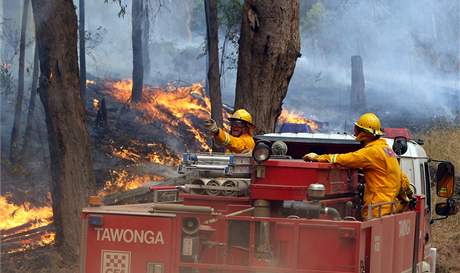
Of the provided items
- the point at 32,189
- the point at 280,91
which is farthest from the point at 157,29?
the point at 280,91

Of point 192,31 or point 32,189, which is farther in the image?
point 192,31

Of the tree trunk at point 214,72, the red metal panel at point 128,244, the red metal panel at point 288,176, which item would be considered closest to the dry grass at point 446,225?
the tree trunk at point 214,72

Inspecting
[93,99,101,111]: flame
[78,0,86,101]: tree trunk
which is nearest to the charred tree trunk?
[93,99,101,111]: flame

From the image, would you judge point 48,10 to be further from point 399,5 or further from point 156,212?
point 399,5

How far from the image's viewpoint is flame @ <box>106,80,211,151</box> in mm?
26359

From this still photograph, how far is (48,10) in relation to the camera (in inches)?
508

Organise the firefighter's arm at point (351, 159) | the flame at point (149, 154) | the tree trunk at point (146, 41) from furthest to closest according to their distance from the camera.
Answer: the tree trunk at point (146, 41) < the flame at point (149, 154) < the firefighter's arm at point (351, 159)

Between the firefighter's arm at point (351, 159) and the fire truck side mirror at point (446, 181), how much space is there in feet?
7.61

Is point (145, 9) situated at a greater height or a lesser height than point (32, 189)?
greater

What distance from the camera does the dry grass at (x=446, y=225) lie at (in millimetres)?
16061

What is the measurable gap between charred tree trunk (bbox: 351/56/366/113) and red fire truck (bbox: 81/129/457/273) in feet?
83.5

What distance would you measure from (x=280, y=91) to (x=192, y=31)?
17471mm

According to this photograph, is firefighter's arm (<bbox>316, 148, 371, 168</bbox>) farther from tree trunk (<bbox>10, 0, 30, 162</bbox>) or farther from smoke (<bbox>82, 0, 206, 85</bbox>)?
smoke (<bbox>82, 0, 206, 85</bbox>)

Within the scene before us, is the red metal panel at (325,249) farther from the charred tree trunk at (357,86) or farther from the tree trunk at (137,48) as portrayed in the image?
the charred tree trunk at (357,86)
